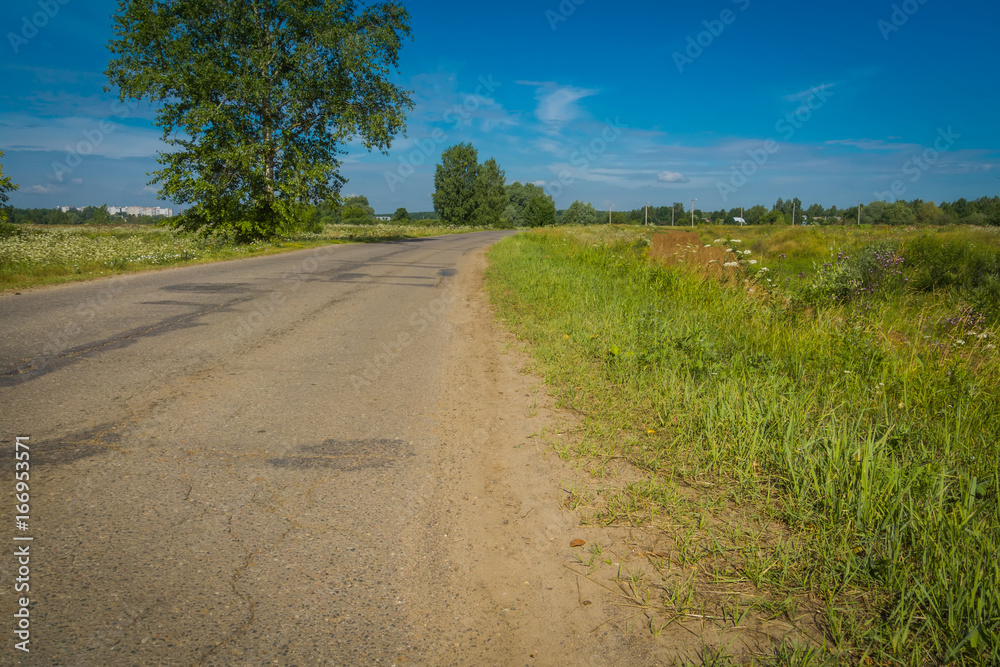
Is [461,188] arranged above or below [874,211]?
above

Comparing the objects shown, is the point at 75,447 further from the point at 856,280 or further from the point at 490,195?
the point at 490,195

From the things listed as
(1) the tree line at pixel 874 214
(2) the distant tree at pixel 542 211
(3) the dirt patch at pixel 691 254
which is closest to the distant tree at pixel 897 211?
(1) the tree line at pixel 874 214

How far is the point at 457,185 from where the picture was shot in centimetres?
8206

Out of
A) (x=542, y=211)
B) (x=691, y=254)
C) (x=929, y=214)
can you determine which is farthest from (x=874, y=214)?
(x=691, y=254)

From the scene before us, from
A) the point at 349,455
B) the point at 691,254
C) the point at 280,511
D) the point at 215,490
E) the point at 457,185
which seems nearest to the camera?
the point at 280,511

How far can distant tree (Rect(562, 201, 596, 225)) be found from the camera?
10743 centimetres

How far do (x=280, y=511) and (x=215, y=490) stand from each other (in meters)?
0.45

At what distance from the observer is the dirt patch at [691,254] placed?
998cm

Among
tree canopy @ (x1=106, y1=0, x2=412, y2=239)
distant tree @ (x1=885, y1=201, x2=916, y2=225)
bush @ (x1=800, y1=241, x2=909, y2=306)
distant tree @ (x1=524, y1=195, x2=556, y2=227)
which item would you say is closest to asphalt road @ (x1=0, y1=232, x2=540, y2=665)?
bush @ (x1=800, y1=241, x2=909, y2=306)

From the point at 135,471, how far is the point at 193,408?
100 cm

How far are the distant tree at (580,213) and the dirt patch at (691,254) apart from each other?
315ft

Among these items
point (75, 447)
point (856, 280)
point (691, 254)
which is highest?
point (691, 254)

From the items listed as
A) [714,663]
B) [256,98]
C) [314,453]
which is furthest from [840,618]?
[256,98]

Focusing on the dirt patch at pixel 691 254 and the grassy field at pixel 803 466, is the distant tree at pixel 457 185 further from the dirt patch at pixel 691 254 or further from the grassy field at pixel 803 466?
the grassy field at pixel 803 466
